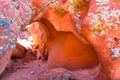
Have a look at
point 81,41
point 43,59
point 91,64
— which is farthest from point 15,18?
point 43,59

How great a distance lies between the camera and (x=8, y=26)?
244 inches

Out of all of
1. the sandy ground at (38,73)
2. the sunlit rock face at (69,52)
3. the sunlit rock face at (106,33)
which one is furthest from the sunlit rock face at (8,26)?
the sandy ground at (38,73)

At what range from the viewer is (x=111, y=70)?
7.54 metres

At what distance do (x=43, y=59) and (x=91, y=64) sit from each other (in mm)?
A: 3672

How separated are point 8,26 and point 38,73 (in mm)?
4507

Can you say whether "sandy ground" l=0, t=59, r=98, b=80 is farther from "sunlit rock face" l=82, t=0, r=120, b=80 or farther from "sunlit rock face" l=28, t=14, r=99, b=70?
"sunlit rock face" l=82, t=0, r=120, b=80

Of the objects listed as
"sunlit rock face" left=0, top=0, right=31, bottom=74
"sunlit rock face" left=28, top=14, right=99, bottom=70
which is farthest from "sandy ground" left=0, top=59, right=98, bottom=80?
"sunlit rock face" left=0, top=0, right=31, bottom=74

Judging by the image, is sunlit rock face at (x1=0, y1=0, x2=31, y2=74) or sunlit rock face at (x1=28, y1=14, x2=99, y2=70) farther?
sunlit rock face at (x1=28, y1=14, x2=99, y2=70)

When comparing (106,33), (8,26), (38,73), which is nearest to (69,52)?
(38,73)

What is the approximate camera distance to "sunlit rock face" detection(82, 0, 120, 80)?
297 inches

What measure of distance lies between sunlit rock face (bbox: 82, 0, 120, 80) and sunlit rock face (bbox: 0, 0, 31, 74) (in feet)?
7.57

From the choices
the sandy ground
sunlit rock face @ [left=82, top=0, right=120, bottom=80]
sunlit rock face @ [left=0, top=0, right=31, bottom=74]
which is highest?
sunlit rock face @ [left=0, top=0, right=31, bottom=74]

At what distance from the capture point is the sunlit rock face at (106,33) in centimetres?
754

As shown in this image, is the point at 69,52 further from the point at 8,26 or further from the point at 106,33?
the point at 8,26
